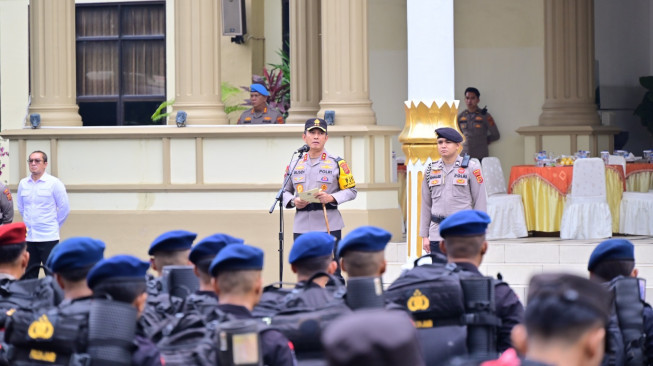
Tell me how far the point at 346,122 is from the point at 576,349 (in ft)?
35.0

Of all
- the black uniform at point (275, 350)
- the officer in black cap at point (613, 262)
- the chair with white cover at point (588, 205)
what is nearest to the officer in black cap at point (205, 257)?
the black uniform at point (275, 350)

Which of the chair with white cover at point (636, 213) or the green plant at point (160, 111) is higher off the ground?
the green plant at point (160, 111)

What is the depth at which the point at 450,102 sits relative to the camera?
1208 cm

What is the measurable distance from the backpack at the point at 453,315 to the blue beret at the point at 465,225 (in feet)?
1.42

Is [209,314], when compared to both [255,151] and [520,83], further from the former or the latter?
[520,83]

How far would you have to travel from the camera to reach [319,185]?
1060cm

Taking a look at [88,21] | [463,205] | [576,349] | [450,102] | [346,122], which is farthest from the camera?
[88,21]

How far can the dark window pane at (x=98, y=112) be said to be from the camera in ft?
71.8

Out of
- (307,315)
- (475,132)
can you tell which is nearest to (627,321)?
(307,315)

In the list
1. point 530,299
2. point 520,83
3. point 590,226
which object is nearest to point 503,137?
point 520,83

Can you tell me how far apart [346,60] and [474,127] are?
16.2 feet

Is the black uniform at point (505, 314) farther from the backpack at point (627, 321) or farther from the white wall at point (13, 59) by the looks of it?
the white wall at point (13, 59)

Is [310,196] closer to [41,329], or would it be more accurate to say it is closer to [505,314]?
[505,314]

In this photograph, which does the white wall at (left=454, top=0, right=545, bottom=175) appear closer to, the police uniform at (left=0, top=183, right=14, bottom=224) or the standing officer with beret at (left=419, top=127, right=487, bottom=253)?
the police uniform at (left=0, top=183, right=14, bottom=224)
